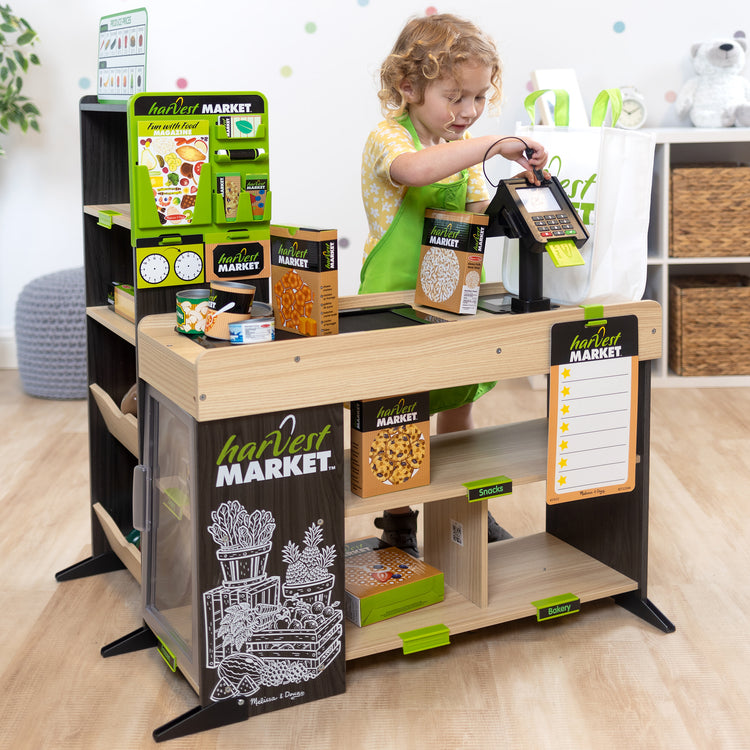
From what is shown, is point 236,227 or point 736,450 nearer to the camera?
point 236,227

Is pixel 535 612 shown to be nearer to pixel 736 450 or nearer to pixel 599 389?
pixel 599 389

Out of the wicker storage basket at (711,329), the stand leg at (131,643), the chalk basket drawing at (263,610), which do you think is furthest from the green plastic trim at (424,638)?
the wicker storage basket at (711,329)

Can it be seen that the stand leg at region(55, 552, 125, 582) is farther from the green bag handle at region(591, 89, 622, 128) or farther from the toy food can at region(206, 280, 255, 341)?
the green bag handle at region(591, 89, 622, 128)

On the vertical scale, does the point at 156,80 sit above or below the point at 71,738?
above

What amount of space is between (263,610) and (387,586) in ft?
1.00

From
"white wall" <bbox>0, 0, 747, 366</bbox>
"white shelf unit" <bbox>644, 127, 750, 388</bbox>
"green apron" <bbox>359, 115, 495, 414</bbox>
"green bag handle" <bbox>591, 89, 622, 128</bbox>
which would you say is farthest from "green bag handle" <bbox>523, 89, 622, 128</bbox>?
"white wall" <bbox>0, 0, 747, 366</bbox>

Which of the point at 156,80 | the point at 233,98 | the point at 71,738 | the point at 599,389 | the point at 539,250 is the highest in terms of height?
the point at 156,80

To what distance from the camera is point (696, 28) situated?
3.76 m

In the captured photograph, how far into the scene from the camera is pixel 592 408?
181cm

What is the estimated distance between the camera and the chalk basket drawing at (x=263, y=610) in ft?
5.12

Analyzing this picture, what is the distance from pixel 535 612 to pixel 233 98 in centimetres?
105

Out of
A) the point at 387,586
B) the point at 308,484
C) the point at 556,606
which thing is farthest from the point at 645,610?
the point at 308,484

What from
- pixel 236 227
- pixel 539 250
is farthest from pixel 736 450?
pixel 236 227

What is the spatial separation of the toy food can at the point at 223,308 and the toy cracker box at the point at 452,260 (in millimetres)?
391
